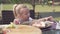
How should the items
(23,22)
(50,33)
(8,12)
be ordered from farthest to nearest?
(8,12)
(23,22)
(50,33)

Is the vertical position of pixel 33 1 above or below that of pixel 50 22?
above

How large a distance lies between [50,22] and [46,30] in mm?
117

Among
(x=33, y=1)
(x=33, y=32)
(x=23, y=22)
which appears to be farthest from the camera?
(x=33, y=1)

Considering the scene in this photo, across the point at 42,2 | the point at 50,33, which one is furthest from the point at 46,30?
the point at 42,2

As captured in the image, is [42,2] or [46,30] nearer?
[46,30]

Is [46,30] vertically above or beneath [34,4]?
beneath

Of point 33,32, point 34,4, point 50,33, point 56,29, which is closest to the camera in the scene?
point 33,32

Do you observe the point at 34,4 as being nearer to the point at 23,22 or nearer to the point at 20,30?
the point at 23,22

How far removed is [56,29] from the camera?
54.7 inches

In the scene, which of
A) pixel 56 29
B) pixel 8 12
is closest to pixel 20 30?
pixel 56 29

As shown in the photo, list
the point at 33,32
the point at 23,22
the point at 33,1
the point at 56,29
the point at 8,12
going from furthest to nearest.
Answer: the point at 33,1 → the point at 8,12 → the point at 23,22 → the point at 56,29 → the point at 33,32

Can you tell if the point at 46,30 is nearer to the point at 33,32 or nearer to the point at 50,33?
the point at 50,33

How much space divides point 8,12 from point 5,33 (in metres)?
1.28

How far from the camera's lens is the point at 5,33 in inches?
47.1
